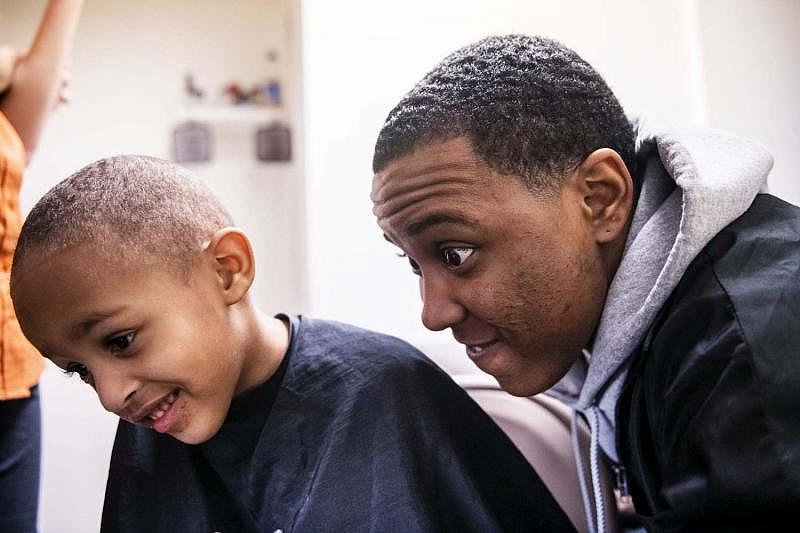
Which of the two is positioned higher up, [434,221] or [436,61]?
[436,61]

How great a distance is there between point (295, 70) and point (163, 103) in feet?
1.80

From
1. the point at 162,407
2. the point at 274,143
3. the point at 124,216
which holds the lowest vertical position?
the point at 162,407

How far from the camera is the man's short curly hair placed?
78cm

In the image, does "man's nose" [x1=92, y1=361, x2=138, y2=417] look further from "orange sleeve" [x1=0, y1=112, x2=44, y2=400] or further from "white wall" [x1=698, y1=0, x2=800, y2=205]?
"white wall" [x1=698, y1=0, x2=800, y2=205]

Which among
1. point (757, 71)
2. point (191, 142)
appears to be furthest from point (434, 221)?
point (191, 142)

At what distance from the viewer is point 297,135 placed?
142 centimetres

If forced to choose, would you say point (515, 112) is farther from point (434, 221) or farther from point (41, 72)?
point (41, 72)

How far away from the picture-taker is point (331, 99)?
4.39ft

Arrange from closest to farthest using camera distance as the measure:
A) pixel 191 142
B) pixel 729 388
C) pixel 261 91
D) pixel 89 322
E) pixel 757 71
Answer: pixel 729 388, pixel 89 322, pixel 757 71, pixel 191 142, pixel 261 91

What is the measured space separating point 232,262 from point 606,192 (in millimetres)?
445

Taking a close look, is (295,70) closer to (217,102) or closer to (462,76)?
(217,102)

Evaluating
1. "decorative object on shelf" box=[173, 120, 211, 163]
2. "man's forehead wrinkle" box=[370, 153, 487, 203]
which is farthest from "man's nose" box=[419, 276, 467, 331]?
"decorative object on shelf" box=[173, 120, 211, 163]

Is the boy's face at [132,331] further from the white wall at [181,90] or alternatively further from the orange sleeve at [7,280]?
the white wall at [181,90]

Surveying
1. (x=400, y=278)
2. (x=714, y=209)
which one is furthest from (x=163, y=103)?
(x=714, y=209)
